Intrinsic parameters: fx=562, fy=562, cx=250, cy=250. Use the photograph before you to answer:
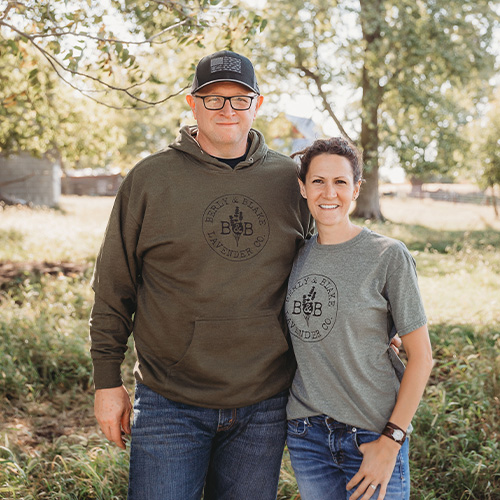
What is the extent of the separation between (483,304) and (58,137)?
752 cm

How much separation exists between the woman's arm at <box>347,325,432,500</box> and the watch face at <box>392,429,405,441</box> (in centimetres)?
2

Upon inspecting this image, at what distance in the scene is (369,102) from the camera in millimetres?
18156

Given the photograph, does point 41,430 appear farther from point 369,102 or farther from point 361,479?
point 369,102

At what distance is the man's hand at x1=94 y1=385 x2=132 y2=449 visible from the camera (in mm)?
2531

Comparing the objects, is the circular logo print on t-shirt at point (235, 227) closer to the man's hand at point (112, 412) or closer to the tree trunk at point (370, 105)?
the man's hand at point (112, 412)

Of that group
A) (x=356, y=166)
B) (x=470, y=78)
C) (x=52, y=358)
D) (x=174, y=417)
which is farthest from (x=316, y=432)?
(x=470, y=78)

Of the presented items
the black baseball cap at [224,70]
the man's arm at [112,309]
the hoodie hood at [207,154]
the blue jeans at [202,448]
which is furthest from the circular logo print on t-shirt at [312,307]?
the black baseball cap at [224,70]

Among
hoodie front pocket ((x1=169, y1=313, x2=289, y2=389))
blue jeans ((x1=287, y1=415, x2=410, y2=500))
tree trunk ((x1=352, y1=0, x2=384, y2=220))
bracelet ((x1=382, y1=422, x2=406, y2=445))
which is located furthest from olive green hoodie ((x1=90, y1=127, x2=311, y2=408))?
tree trunk ((x1=352, y1=0, x2=384, y2=220))

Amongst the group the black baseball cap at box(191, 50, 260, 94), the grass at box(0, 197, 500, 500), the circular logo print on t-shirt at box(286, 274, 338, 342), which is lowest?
the grass at box(0, 197, 500, 500)

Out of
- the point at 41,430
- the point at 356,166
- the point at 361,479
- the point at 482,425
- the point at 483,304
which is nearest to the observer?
the point at 361,479

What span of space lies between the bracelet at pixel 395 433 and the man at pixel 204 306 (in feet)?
1.65

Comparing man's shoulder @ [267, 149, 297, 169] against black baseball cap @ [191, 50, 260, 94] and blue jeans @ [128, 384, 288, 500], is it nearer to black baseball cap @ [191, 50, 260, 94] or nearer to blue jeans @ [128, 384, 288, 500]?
black baseball cap @ [191, 50, 260, 94]

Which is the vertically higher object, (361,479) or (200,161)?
(200,161)

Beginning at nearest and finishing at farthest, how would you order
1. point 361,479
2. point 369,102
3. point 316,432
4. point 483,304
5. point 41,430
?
point 361,479 → point 316,432 → point 41,430 → point 483,304 → point 369,102
